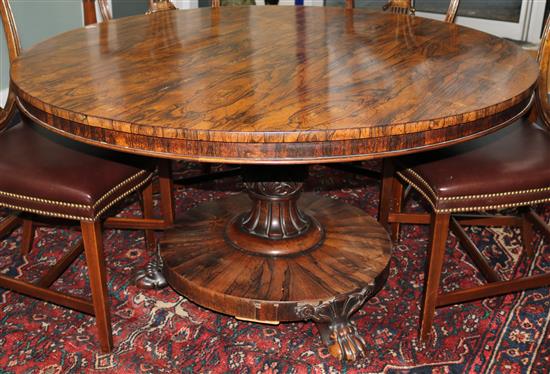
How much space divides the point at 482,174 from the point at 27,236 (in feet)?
5.13

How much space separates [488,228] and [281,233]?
96 cm

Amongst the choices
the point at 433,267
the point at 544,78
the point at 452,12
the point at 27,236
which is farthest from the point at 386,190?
the point at 27,236

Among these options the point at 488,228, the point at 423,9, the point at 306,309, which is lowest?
the point at 488,228

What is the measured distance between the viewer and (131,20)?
2.17 meters

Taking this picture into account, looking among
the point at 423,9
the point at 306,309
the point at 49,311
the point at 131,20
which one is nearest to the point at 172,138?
the point at 306,309

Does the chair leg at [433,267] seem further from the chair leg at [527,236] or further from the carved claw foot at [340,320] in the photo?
the chair leg at [527,236]

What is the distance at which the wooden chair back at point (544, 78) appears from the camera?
172 cm

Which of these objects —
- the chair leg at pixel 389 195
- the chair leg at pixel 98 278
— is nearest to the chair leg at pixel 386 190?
the chair leg at pixel 389 195

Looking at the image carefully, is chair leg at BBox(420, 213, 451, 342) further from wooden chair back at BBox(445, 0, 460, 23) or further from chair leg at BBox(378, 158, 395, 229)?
wooden chair back at BBox(445, 0, 460, 23)

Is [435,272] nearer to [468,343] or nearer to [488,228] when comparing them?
[468,343]

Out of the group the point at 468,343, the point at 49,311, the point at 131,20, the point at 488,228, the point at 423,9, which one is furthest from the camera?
the point at 423,9

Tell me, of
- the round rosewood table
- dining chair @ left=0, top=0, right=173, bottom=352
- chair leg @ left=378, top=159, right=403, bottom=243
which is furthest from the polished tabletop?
chair leg @ left=378, top=159, right=403, bottom=243

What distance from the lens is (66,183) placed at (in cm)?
151

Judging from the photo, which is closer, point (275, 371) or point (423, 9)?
point (275, 371)
